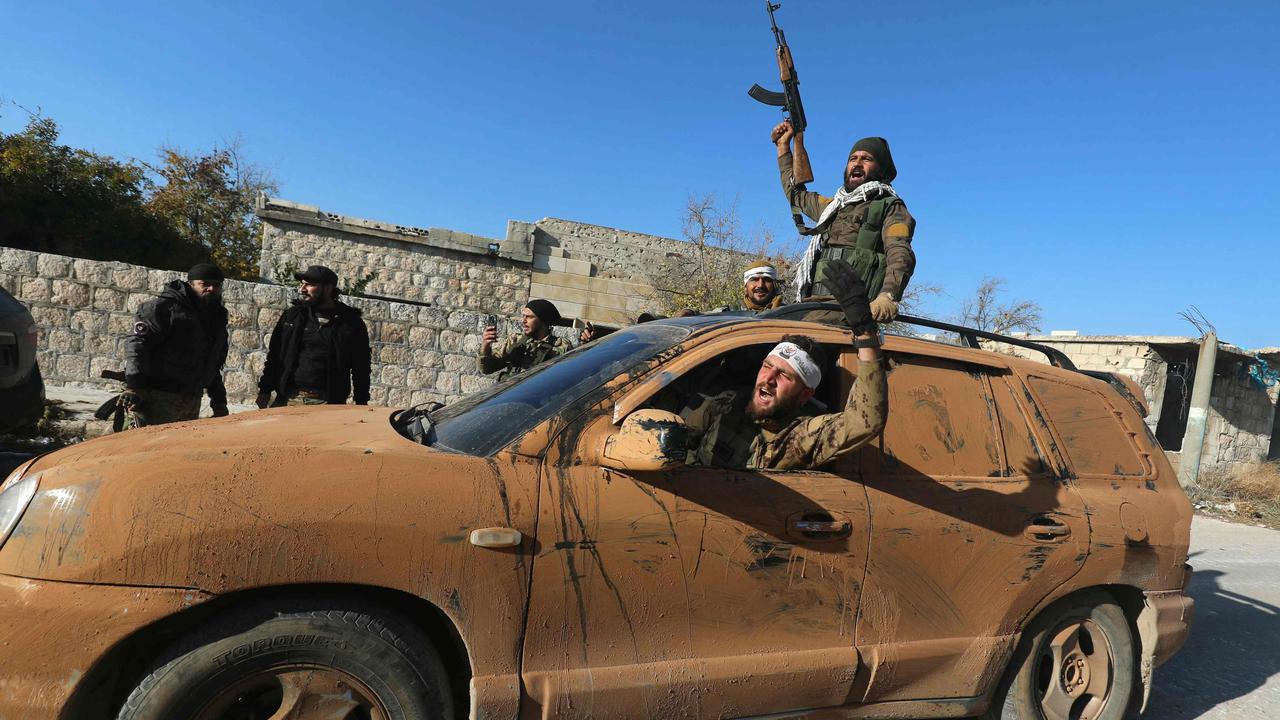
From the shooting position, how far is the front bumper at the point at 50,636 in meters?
1.71

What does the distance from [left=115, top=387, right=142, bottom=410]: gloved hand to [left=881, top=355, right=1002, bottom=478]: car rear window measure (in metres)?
4.41

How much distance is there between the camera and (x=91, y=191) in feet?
59.0

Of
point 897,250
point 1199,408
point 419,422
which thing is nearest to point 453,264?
point 897,250

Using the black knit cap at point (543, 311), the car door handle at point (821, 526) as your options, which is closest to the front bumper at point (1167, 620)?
the car door handle at point (821, 526)

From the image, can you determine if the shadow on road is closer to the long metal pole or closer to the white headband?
the white headband

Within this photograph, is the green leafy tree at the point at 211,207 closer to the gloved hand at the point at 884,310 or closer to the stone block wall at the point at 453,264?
the stone block wall at the point at 453,264

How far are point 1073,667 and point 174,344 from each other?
17.7 ft

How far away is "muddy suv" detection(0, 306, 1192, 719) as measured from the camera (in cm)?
179

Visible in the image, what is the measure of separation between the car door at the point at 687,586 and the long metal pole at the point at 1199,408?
13494 millimetres

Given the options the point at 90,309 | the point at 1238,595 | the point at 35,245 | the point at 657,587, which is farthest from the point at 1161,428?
the point at 35,245

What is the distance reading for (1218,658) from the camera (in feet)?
14.5

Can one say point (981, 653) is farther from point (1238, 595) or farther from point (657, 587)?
point (1238, 595)

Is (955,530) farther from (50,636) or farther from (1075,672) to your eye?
(50,636)

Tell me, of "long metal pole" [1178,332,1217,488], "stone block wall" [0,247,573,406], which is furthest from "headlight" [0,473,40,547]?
"long metal pole" [1178,332,1217,488]
